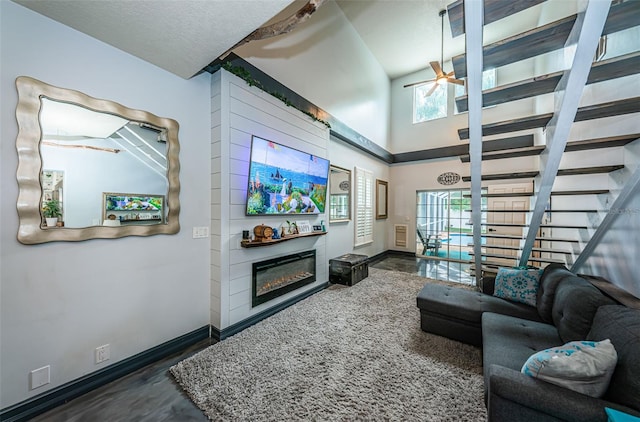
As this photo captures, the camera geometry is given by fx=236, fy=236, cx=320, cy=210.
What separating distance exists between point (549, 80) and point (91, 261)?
3832 mm

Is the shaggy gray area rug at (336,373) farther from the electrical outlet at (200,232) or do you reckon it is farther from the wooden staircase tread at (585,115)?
the wooden staircase tread at (585,115)

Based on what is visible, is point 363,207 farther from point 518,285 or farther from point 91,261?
point 91,261

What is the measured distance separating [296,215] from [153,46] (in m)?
2.44

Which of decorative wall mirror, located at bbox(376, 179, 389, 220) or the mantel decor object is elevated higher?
decorative wall mirror, located at bbox(376, 179, 389, 220)

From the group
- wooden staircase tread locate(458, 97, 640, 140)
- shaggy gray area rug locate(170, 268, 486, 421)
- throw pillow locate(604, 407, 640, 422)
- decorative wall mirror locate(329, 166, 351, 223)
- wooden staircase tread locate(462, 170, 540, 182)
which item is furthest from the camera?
decorative wall mirror locate(329, 166, 351, 223)

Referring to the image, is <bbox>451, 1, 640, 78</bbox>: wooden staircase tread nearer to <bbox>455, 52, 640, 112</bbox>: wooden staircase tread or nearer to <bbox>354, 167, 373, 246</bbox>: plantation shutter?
<bbox>455, 52, 640, 112</bbox>: wooden staircase tread

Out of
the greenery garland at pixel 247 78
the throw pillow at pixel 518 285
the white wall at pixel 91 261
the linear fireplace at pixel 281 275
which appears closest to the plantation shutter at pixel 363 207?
the linear fireplace at pixel 281 275

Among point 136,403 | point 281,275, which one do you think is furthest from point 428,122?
point 136,403

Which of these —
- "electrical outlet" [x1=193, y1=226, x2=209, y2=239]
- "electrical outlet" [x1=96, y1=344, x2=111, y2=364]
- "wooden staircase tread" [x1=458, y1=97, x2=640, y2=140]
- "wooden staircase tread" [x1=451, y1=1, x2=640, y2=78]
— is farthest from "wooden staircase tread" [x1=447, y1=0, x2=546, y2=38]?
"electrical outlet" [x1=96, y1=344, x2=111, y2=364]

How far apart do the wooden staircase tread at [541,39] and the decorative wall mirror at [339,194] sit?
3.04 metres

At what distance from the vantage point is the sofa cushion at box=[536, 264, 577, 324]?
7.02ft

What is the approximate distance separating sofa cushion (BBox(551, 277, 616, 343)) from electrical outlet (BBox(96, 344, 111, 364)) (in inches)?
141

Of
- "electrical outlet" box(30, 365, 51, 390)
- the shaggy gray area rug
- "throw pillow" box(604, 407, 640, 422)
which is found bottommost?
the shaggy gray area rug

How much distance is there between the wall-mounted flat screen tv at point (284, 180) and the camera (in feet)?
9.38
